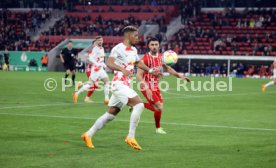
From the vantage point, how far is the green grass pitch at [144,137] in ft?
33.9

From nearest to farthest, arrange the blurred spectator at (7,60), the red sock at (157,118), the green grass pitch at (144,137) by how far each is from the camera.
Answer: the green grass pitch at (144,137), the red sock at (157,118), the blurred spectator at (7,60)

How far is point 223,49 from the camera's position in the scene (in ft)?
184

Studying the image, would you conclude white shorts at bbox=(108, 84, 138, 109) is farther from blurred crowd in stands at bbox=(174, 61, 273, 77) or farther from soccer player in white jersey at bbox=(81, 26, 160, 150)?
blurred crowd in stands at bbox=(174, 61, 273, 77)

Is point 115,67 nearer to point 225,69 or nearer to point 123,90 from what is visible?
point 123,90

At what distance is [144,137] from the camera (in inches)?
533

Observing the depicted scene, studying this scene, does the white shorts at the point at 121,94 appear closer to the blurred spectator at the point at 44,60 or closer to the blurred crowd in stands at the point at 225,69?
the blurred crowd in stands at the point at 225,69

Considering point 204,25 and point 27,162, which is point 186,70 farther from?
point 27,162

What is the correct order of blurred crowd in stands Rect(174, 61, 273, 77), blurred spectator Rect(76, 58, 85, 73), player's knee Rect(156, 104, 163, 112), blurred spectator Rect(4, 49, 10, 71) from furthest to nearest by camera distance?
blurred spectator Rect(4, 49, 10, 71) → blurred spectator Rect(76, 58, 85, 73) → blurred crowd in stands Rect(174, 61, 273, 77) → player's knee Rect(156, 104, 163, 112)

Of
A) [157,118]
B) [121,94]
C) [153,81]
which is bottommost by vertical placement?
[157,118]

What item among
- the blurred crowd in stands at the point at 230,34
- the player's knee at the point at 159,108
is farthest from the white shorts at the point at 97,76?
the blurred crowd in stands at the point at 230,34

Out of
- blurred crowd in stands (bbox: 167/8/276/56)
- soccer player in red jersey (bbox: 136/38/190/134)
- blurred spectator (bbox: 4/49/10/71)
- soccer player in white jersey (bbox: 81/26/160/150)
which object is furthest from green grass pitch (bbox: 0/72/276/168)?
blurred spectator (bbox: 4/49/10/71)

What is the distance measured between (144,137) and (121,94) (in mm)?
2066

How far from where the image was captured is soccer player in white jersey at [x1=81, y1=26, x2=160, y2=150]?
11789 millimetres

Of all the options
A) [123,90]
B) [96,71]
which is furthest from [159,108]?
[96,71]
